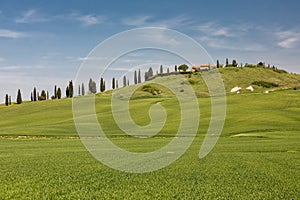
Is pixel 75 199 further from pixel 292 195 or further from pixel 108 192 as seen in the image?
pixel 292 195

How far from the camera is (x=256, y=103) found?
331 ft

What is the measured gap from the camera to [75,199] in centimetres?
1282

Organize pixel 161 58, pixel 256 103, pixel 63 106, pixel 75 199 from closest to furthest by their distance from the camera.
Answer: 1. pixel 75 199
2. pixel 161 58
3. pixel 256 103
4. pixel 63 106

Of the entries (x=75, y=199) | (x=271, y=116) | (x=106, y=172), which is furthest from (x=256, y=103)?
(x=75, y=199)

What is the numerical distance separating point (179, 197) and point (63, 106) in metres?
119

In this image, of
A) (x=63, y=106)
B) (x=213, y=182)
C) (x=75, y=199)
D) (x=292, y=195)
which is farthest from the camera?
(x=63, y=106)

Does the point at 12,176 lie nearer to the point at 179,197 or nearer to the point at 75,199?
the point at 75,199

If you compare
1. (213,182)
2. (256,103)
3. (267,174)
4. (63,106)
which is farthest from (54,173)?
(63,106)

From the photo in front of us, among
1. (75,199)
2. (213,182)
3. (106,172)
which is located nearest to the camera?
(75,199)

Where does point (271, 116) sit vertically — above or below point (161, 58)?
below

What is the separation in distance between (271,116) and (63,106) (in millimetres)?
73339

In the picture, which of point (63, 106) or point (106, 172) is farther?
point (63, 106)

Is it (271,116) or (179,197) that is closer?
(179,197)

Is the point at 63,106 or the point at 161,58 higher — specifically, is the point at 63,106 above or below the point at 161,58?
below
